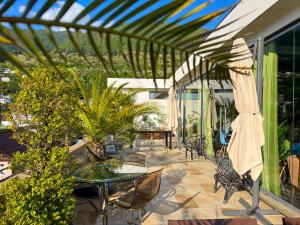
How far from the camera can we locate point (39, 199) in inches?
125

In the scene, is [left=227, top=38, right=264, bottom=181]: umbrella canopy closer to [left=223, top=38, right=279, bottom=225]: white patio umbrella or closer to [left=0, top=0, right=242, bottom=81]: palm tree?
[left=223, top=38, right=279, bottom=225]: white patio umbrella

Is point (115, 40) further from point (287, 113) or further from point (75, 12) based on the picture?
point (287, 113)

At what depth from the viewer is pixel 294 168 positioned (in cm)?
493

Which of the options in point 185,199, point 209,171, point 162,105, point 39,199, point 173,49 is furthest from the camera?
point 162,105

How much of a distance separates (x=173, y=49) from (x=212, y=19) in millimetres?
138

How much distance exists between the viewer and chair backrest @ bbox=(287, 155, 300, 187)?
4844 millimetres

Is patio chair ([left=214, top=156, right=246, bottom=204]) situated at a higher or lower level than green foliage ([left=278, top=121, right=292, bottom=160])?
lower

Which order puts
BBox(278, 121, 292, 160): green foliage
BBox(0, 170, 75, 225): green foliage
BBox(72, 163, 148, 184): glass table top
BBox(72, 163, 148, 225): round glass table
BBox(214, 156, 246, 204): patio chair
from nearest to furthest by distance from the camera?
1. BBox(0, 170, 75, 225): green foliage
2. BBox(72, 163, 148, 225): round glass table
3. BBox(72, 163, 148, 184): glass table top
4. BBox(278, 121, 292, 160): green foliage
5. BBox(214, 156, 246, 204): patio chair

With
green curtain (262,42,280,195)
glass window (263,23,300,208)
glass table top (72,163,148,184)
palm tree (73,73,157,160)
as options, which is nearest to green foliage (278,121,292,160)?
glass window (263,23,300,208)

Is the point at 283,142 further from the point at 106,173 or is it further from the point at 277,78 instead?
the point at 106,173

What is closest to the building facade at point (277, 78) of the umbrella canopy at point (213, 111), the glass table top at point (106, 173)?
the glass table top at point (106, 173)

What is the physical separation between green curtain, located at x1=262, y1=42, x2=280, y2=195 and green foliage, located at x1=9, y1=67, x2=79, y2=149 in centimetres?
347

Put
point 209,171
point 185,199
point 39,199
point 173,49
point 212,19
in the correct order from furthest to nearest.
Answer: point 209,171, point 185,199, point 39,199, point 173,49, point 212,19

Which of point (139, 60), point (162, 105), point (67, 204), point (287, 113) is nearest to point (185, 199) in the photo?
point (287, 113)
